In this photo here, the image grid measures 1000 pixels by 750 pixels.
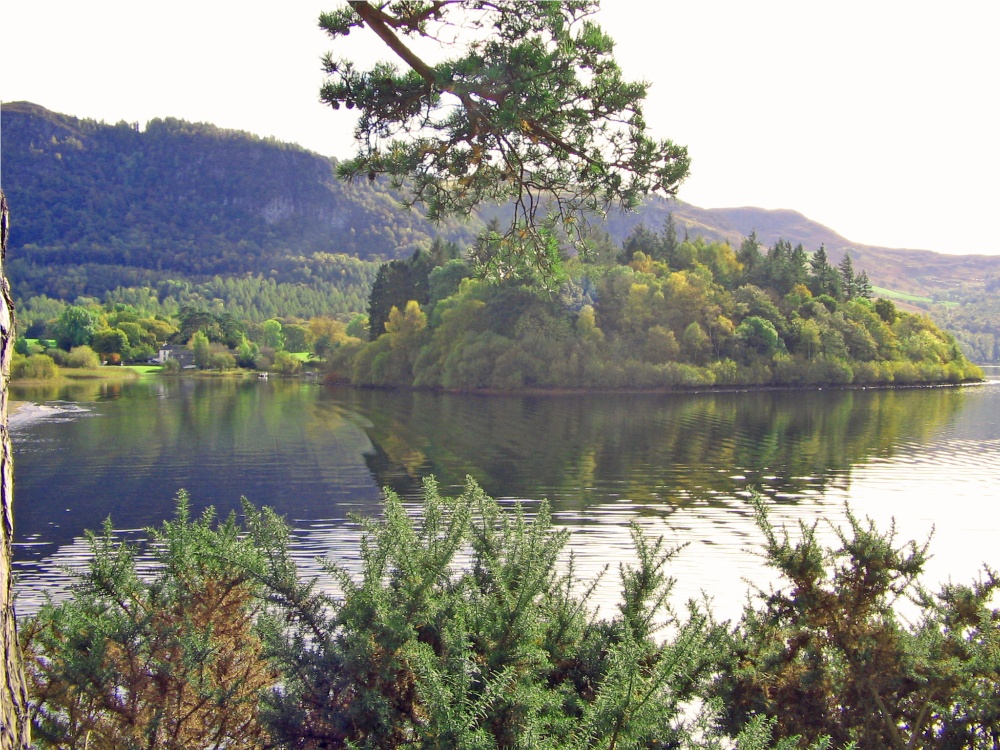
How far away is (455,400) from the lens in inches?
2376

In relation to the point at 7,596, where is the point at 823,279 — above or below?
above

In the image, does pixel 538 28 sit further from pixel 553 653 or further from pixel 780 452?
pixel 780 452

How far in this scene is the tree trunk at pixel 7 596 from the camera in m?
3.04

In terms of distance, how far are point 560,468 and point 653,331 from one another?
143 ft


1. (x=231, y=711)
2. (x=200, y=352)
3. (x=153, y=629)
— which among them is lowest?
(x=200, y=352)

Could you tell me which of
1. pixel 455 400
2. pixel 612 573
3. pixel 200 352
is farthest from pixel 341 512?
pixel 200 352

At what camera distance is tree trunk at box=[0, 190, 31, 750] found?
3.04 metres

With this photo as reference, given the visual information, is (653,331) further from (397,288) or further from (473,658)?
(473,658)

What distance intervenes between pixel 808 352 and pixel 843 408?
21805 millimetres

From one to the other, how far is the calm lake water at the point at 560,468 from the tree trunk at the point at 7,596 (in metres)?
7.61

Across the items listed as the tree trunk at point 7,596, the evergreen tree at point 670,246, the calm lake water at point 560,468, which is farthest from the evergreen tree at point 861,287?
the tree trunk at point 7,596

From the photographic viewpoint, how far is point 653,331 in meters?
71.6

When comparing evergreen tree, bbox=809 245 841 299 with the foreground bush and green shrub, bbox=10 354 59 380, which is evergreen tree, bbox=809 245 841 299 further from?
the foreground bush

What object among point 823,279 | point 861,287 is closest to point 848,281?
point 861,287
